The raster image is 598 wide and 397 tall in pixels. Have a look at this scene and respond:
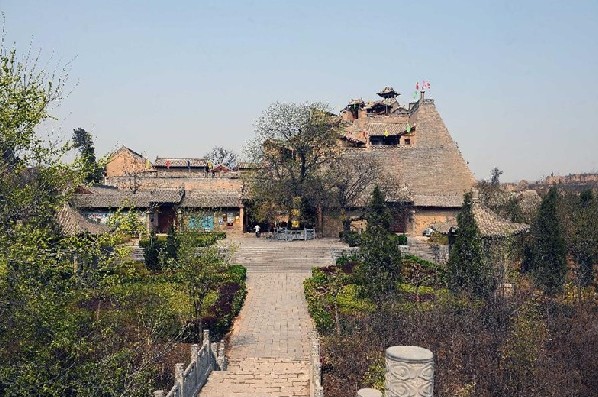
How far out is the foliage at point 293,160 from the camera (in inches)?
1275

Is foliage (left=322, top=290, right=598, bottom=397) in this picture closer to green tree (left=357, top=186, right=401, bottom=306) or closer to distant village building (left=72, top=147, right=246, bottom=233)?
green tree (left=357, top=186, right=401, bottom=306)

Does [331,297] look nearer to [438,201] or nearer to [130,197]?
[130,197]

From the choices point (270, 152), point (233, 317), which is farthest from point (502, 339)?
point (270, 152)

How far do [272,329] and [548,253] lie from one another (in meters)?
12.3

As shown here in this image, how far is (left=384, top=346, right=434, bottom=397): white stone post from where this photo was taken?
5.98m

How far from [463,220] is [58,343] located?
14922 mm

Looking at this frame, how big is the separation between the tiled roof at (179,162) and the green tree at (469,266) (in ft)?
118

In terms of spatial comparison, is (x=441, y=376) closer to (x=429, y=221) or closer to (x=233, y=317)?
(x=233, y=317)

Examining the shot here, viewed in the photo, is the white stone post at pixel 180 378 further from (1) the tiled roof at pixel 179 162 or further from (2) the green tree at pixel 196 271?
(1) the tiled roof at pixel 179 162

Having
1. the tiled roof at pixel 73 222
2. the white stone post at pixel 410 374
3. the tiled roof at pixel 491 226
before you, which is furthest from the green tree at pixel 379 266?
the white stone post at pixel 410 374

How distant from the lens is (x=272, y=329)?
16141 millimetres

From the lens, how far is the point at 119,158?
171ft

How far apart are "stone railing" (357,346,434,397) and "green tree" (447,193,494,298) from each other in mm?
10918

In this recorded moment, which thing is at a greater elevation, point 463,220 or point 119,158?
point 119,158
